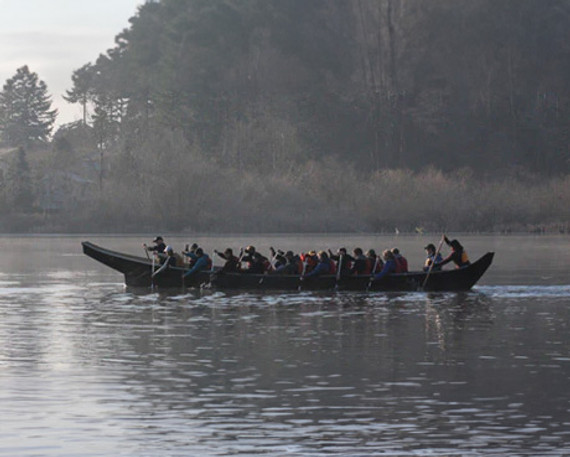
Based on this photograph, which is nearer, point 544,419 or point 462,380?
point 544,419

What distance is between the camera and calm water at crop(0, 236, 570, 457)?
16.3m

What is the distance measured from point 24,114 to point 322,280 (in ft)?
358

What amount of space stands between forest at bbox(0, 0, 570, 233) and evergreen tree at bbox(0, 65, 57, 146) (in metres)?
13.5

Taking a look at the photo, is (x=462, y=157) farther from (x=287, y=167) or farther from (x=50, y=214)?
(x=50, y=214)

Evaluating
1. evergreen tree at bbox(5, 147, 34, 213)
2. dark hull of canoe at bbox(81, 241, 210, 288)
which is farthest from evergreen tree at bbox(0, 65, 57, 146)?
dark hull of canoe at bbox(81, 241, 210, 288)

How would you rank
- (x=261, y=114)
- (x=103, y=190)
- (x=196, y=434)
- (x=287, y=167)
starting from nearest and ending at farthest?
1. (x=196, y=434)
2. (x=103, y=190)
3. (x=287, y=167)
4. (x=261, y=114)

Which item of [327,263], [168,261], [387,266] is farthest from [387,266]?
[168,261]

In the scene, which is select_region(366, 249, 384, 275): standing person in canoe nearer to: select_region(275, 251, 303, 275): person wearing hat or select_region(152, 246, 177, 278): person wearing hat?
select_region(275, 251, 303, 275): person wearing hat

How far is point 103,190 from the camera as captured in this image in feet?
317

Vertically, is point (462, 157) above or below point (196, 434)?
above

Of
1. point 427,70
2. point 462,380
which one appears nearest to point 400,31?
point 427,70

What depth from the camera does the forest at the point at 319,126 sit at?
3720 inches

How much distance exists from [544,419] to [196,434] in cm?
449

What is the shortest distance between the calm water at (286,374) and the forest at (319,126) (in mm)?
53548
